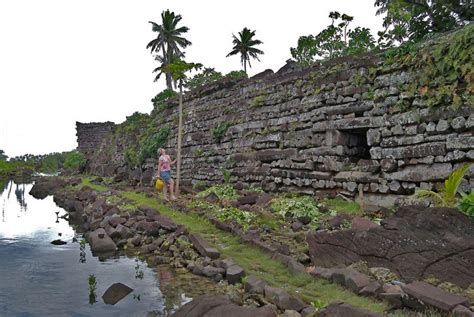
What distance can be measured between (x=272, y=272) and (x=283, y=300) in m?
1.25

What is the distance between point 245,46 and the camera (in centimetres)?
4053

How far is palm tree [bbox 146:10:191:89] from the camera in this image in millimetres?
39562

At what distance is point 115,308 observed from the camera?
17.4 ft

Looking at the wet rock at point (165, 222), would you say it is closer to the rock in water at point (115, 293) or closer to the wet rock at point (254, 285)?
the rock in water at point (115, 293)

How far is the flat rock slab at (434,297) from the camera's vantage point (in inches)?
146

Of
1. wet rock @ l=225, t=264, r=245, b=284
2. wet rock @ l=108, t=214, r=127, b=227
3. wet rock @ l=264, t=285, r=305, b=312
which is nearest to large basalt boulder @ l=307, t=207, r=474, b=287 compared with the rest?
wet rock @ l=225, t=264, r=245, b=284

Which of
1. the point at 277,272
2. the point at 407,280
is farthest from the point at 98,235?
the point at 407,280

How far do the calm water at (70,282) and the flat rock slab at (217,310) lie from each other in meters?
0.85

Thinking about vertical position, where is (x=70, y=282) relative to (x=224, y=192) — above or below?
below

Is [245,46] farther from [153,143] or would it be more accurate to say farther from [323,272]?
[323,272]

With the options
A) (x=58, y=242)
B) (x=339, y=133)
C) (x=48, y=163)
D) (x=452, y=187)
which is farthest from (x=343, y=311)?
(x=48, y=163)

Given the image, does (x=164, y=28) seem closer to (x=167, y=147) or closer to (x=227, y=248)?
(x=167, y=147)

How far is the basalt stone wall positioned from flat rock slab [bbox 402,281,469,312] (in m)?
3.88

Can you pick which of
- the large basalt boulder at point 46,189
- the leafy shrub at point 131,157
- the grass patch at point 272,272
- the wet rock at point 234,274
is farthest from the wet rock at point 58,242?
the large basalt boulder at point 46,189
